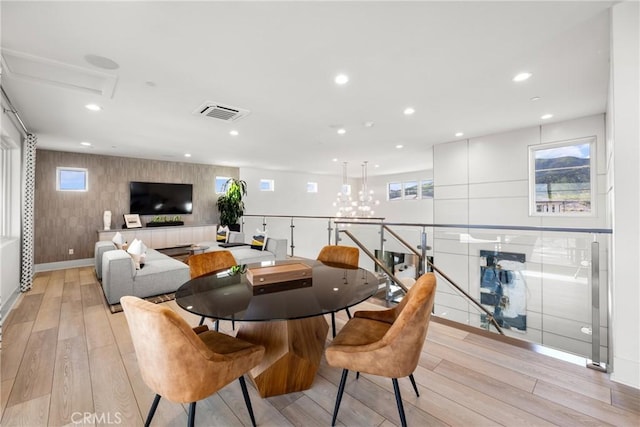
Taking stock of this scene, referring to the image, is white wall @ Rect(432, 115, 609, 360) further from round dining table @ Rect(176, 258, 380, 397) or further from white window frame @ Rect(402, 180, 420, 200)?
white window frame @ Rect(402, 180, 420, 200)

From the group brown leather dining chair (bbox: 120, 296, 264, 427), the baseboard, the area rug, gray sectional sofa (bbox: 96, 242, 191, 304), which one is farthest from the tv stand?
brown leather dining chair (bbox: 120, 296, 264, 427)

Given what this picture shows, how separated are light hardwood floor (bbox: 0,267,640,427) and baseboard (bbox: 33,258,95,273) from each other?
426cm

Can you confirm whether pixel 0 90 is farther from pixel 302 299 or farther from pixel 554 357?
pixel 554 357

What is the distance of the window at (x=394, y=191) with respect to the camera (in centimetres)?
1048

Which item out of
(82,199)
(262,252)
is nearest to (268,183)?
(262,252)

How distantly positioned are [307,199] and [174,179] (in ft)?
15.1

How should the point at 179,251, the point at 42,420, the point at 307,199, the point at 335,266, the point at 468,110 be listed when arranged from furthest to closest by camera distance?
the point at 307,199
the point at 179,251
the point at 468,110
the point at 335,266
the point at 42,420

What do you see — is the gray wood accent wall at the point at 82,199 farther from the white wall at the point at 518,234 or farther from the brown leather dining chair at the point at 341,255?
the white wall at the point at 518,234

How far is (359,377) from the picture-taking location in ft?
6.45

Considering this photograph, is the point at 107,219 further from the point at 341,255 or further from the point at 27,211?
the point at 341,255

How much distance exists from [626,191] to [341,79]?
2.41m

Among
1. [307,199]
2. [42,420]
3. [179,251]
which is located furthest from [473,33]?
[307,199]

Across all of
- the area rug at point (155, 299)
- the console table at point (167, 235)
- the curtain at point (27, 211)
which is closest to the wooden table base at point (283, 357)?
the area rug at point (155, 299)

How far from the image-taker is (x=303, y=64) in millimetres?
2436
